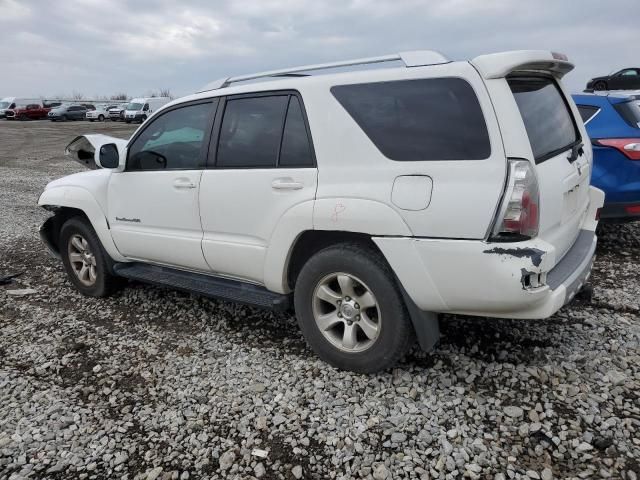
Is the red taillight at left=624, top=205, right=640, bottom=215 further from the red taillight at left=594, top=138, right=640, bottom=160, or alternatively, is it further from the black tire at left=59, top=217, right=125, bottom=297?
the black tire at left=59, top=217, right=125, bottom=297

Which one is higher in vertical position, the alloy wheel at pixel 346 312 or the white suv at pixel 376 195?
the white suv at pixel 376 195

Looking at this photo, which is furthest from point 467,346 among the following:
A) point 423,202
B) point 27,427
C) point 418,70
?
point 27,427

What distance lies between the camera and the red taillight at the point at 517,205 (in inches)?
100

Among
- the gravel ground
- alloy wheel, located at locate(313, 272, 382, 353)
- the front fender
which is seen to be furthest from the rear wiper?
the front fender

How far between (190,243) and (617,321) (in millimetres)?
3261

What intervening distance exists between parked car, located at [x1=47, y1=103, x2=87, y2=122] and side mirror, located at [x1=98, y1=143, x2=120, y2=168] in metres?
44.8

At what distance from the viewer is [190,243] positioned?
383 cm

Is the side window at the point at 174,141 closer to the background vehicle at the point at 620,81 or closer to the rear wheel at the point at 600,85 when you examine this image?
the background vehicle at the point at 620,81

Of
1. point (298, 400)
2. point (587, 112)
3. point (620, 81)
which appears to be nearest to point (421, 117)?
point (298, 400)

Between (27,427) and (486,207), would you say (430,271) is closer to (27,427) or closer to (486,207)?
(486,207)

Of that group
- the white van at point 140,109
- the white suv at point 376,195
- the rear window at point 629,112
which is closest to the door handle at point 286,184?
the white suv at point 376,195

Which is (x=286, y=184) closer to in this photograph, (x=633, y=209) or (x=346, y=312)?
(x=346, y=312)

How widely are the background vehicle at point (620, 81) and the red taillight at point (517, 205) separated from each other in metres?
21.3

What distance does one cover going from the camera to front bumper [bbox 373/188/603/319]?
2.55m
